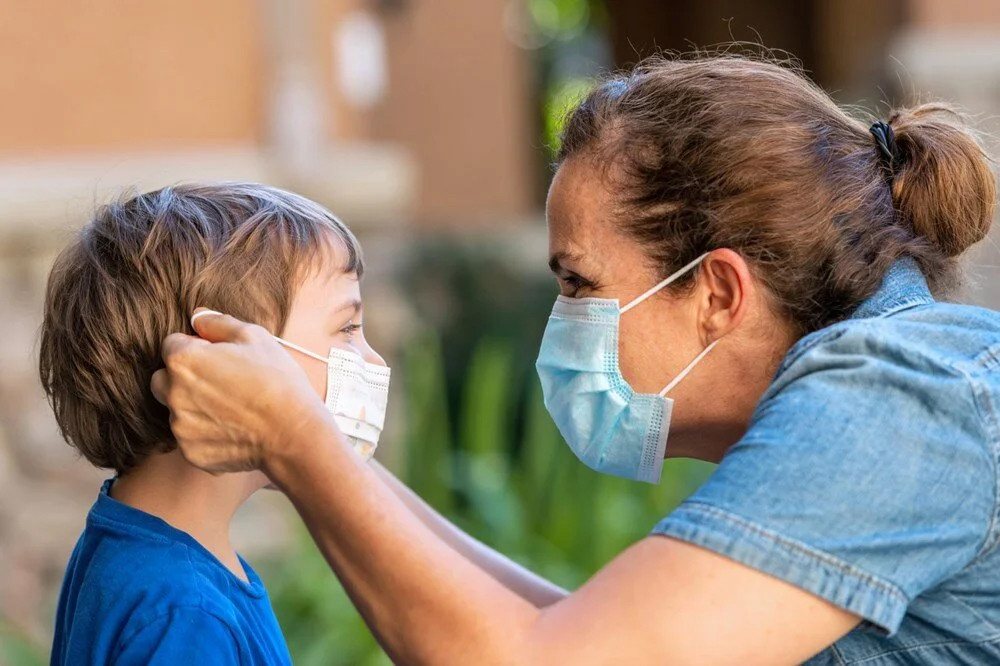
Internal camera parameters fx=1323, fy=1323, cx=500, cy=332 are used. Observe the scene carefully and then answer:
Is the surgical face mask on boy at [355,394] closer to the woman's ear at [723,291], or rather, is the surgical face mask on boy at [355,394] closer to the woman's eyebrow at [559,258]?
the woman's eyebrow at [559,258]

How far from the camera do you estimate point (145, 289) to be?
192 cm

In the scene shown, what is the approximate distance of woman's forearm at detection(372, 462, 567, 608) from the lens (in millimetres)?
2283

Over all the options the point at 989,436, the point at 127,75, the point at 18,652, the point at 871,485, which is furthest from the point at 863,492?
the point at 127,75

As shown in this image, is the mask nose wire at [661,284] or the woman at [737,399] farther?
the mask nose wire at [661,284]

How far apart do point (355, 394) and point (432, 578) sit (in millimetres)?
464

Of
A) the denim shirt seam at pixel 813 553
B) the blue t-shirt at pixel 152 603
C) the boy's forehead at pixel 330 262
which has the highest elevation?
the boy's forehead at pixel 330 262

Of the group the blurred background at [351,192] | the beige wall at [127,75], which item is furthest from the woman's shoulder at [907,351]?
the beige wall at [127,75]

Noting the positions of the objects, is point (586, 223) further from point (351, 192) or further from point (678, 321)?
point (351, 192)

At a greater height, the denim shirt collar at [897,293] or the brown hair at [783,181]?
the brown hair at [783,181]

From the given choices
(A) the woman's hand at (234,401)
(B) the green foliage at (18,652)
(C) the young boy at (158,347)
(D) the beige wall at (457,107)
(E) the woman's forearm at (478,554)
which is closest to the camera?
(A) the woman's hand at (234,401)

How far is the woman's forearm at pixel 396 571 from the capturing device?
5.32 feet

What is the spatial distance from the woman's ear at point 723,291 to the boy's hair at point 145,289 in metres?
0.59

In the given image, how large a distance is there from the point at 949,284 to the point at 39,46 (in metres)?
3.54

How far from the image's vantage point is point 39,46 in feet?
15.1
